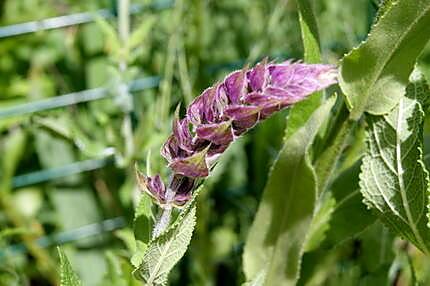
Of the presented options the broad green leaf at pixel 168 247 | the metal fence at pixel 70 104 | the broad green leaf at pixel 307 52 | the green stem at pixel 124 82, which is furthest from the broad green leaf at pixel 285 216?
the metal fence at pixel 70 104

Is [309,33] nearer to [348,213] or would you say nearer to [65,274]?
[348,213]

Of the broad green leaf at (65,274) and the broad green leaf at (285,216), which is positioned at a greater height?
the broad green leaf at (65,274)

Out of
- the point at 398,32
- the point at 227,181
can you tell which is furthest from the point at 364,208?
the point at 227,181

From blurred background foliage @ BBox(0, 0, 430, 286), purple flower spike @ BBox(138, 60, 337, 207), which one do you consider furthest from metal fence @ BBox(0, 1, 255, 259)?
purple flower spike @ BBox(138, 60, 337, 207)

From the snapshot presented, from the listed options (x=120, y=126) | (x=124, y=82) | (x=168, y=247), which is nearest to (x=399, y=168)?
(x=168, y=247)

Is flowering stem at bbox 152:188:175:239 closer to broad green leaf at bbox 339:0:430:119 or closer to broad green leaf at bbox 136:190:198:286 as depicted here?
broad green leaf at bbox 136:190:198:286

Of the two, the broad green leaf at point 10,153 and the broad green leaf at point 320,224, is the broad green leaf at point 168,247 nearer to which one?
the broad green leaf at point 320,224
